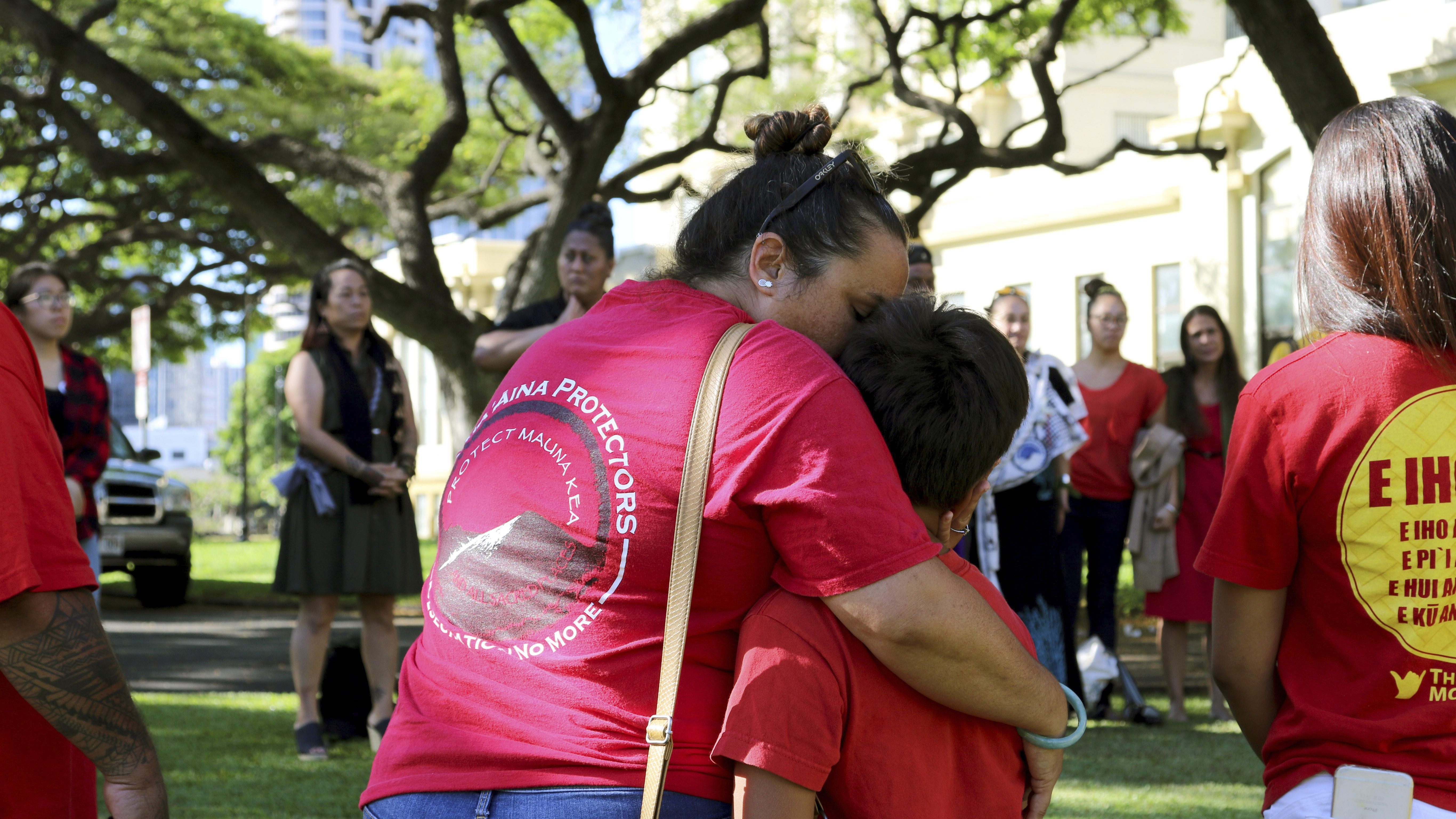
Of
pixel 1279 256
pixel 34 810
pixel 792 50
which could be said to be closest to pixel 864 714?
pixel 34 810

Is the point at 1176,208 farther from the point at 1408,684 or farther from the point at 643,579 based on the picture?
the point at 643,579

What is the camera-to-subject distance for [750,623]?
1.76 meters

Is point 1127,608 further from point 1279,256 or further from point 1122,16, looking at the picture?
point 1122,16

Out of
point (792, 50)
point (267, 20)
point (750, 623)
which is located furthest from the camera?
point (792, 50)

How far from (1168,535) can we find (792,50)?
26.1 m

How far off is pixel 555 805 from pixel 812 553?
45cm

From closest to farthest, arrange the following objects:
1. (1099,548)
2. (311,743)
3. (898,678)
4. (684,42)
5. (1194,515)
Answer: (898,678) < (311,743) < (1194,515) < (1099,548) < (684,42)

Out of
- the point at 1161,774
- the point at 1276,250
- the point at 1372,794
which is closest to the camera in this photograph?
the point at 1372,794

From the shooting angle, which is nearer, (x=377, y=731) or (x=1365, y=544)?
(x=1365, y=544)

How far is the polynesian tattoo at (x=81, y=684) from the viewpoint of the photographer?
2.09m

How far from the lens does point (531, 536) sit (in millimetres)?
1820

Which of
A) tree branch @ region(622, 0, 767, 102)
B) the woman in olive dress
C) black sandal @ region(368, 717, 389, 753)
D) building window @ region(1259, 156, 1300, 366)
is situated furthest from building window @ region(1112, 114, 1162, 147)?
black sandal @ region(368, 717, 389, 753)

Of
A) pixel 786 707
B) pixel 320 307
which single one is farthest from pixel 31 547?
pixel 320 307

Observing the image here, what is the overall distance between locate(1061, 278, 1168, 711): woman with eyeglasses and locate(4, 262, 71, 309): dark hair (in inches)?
204
